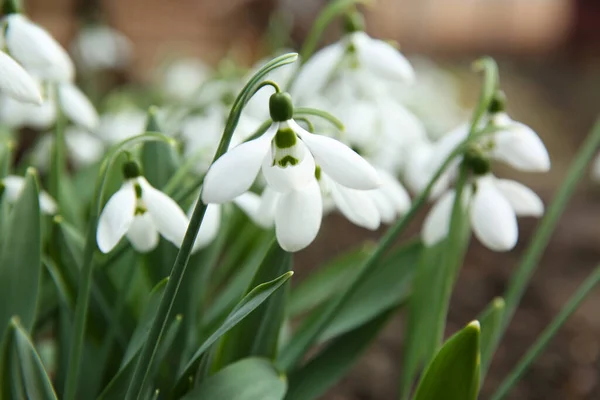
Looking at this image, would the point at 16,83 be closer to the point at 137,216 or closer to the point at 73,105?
the point at 137,216

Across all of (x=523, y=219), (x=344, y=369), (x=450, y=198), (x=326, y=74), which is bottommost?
(x=523, y=219)

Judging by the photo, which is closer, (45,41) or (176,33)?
(45,41)

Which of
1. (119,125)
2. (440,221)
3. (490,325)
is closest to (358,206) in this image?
(440,221)

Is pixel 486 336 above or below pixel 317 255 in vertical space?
above

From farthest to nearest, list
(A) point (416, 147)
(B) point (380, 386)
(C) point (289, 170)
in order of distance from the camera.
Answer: (B) point (380, 386), (A) point (416, 147), (C) point (289, 170)

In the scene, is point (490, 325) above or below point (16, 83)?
below

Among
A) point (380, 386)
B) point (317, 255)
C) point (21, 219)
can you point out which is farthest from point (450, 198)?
point (317, 255)

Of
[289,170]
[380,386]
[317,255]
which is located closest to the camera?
[289,170]

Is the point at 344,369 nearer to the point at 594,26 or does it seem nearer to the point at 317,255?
the point at 317,255
